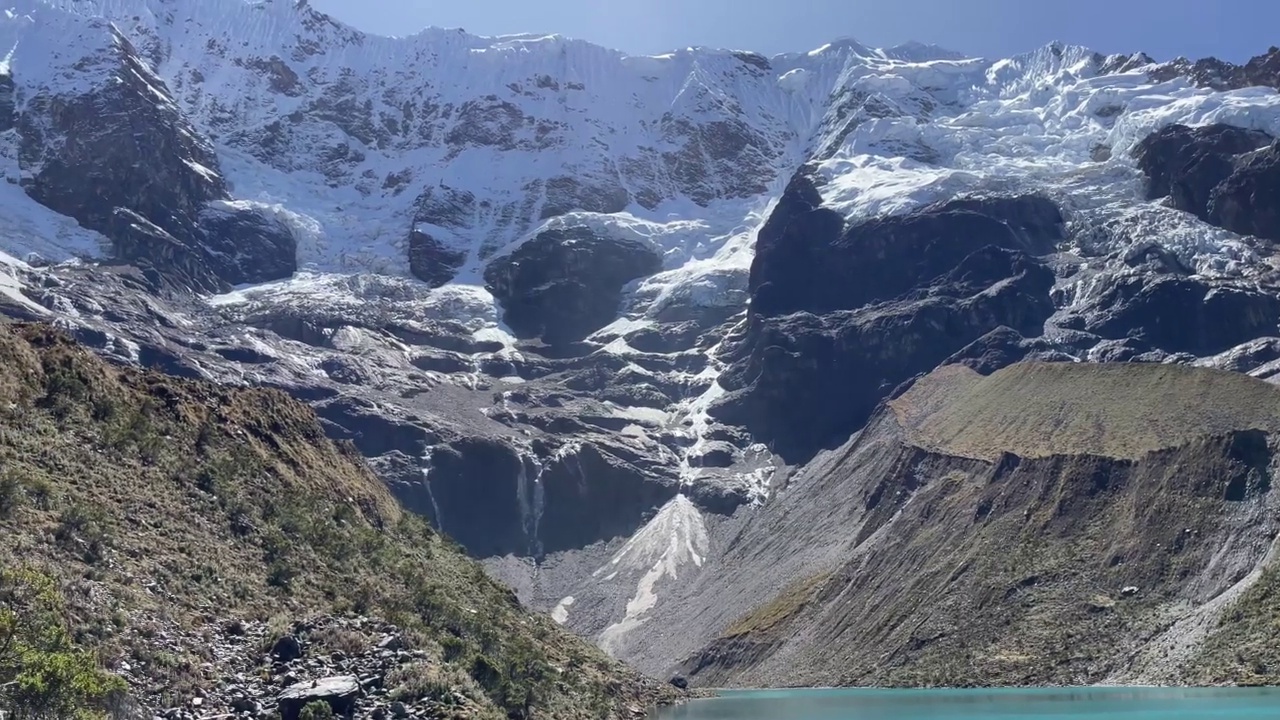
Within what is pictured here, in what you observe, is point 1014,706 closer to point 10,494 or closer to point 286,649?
point 286,649

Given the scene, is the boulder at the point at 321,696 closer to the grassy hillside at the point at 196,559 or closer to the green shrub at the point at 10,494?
the grassy hillside at the point at 196,559

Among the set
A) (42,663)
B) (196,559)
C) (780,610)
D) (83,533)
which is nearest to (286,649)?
(196,559)

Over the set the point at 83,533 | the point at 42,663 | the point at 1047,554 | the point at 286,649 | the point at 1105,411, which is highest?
the point at 1105,411

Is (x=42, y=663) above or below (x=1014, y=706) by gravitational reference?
above

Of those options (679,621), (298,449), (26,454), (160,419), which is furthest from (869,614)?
(26,454)

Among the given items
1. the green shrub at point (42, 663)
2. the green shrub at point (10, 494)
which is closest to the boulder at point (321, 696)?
the green shrub at point (42, 663)

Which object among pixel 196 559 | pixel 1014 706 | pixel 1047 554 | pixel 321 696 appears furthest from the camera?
pixel 1047 554
